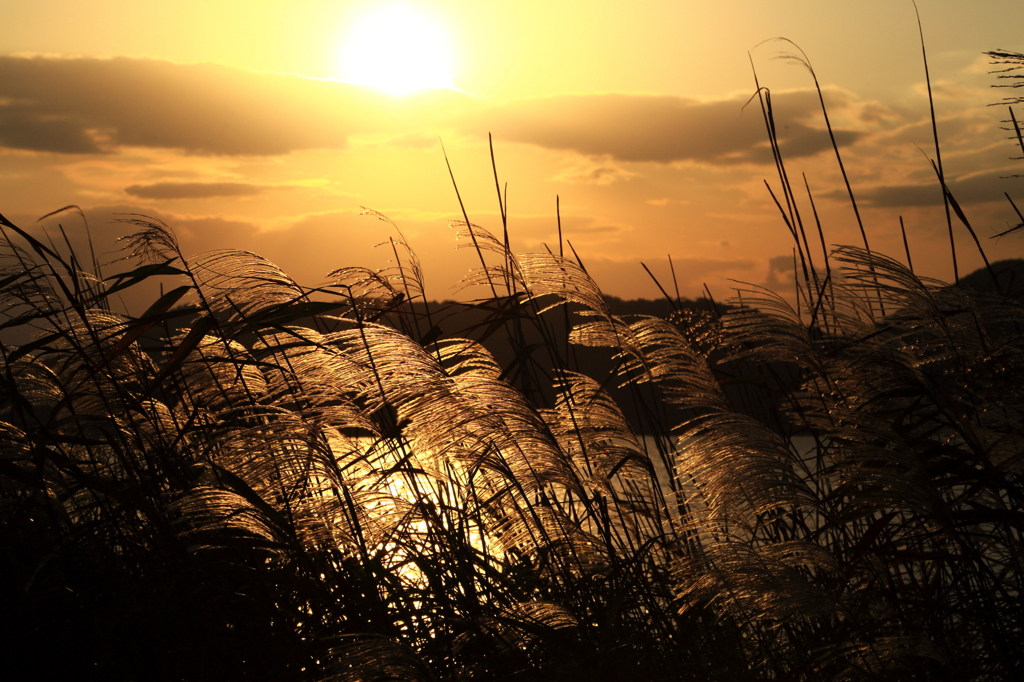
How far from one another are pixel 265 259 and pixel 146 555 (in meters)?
1.01

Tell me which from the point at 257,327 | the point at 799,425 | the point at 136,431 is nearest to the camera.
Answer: the point at 257,327

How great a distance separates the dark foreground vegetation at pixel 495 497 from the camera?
6.12 feet

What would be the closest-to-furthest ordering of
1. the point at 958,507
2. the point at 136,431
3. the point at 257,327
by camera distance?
1. the point at 257,327
2. the point at 958,507
3. the point at 136,431

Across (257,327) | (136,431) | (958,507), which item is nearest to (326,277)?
(257,327)

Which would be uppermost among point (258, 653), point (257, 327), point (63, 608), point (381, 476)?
point (257, 327)

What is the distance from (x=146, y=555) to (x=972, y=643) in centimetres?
248

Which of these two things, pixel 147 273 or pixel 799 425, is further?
pixel 799 425

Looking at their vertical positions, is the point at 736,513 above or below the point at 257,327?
below

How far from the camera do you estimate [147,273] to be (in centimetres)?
206

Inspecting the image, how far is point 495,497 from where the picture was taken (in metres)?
2.21

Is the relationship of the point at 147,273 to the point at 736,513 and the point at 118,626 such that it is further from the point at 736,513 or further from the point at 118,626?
the point at 736,513

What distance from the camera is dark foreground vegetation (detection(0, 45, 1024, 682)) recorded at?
1.87 meters

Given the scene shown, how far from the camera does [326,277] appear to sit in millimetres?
2537

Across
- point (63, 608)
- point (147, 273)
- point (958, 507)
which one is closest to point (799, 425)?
point (958, 507)
